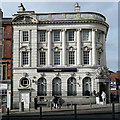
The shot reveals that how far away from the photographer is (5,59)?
113 ft

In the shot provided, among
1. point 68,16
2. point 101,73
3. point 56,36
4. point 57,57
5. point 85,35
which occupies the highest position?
point 68,16

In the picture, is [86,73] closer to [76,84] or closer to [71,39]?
[76,84]

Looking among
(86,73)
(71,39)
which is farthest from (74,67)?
(71,39)

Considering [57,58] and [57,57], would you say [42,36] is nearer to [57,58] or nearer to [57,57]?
[57,57]

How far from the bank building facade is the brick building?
77cm

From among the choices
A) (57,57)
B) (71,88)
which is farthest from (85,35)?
(71,88)

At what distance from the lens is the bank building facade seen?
33.6 m

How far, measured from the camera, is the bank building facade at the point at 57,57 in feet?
110

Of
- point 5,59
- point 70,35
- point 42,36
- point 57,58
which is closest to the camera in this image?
point 5,59

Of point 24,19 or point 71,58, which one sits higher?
point 24,19

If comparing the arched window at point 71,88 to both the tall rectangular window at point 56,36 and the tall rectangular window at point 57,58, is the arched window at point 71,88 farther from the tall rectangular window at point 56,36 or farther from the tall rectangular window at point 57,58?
the tall rectangular window at point 56,36

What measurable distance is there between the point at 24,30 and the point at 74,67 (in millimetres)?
8792

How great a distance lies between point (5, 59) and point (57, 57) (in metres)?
7.27

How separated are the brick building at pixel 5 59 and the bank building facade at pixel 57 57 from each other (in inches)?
30.3
